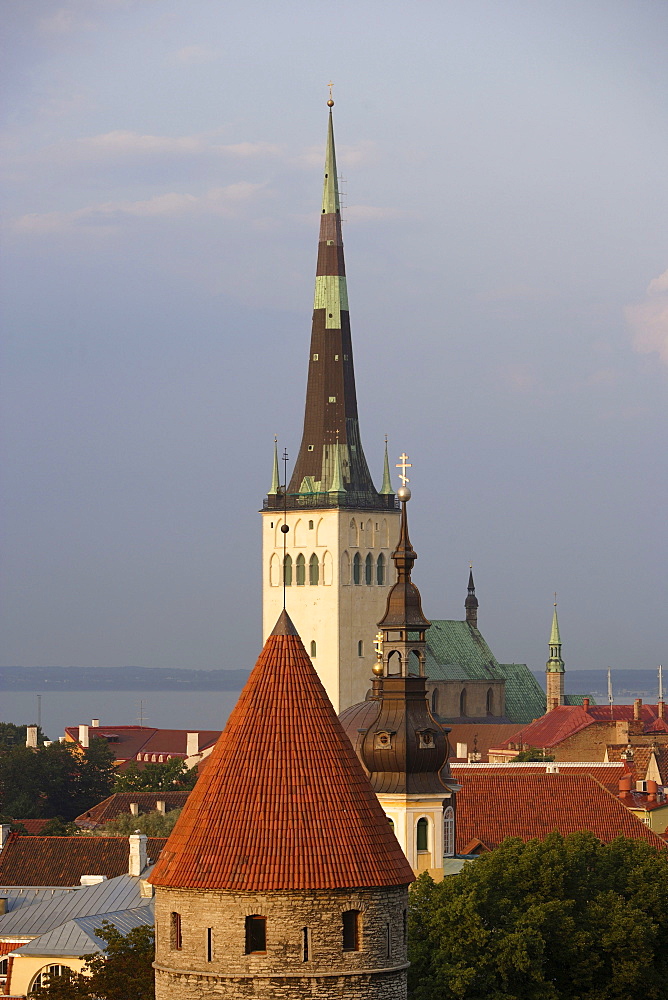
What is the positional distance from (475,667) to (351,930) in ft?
483

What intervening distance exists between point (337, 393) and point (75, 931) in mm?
98789

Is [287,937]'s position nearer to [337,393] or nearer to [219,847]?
[219,847]

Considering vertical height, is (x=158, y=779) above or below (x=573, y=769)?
above

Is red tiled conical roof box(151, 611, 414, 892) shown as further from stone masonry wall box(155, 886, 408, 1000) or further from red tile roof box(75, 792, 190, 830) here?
red tile roof box(75, 792, 190, 830)

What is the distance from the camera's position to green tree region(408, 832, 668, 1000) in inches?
1692

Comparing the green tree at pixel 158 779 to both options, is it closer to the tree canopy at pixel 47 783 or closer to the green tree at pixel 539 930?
the tree canopy at pixel 47 783

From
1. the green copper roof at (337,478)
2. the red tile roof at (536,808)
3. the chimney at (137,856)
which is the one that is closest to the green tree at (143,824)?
the red tile roof at (536,808)

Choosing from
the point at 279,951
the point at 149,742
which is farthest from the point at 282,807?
the point at 149,742

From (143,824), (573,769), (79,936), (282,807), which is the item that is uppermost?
(573,769)

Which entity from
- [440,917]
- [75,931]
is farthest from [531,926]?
[75,931]

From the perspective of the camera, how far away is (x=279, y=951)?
26.7m

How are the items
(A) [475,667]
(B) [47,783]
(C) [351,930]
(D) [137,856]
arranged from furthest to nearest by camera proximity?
(A) [475,667]
(B) [47,783]
(D) [137,856]
(C) [351,930]

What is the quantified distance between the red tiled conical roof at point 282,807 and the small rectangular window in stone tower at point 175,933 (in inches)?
15.5

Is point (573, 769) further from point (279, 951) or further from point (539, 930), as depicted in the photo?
point (279, 951)
